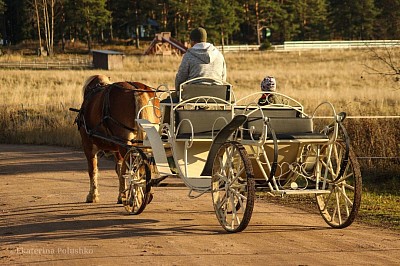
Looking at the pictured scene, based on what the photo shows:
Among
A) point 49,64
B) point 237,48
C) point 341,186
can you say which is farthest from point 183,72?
point 237,48

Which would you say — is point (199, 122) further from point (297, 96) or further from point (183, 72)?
point (297, 96)

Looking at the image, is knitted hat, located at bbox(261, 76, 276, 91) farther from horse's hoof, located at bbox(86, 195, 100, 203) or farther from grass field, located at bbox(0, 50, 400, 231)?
horse's hoof, located at bbox(86, 195, 100, 203)

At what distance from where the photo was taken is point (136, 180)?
12.1m

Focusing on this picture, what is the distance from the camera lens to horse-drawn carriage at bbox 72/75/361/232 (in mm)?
9914

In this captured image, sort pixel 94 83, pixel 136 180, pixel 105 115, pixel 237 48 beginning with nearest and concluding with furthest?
pixel 136 180
pixel 105 115
pixel 94 83
pixel 237 48

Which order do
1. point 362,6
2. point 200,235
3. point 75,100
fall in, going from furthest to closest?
point 362,6, point 75,100, point 200,235

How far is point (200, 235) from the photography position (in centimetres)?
1020

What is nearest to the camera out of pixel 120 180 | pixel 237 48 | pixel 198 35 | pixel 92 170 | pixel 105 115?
pixel 198 35

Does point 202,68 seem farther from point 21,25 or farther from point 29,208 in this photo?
point 21,25

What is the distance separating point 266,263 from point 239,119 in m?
1.80

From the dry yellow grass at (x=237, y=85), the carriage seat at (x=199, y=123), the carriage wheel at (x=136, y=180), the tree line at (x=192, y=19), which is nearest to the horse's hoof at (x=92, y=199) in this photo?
the carriage wheel at (x=136, y=180)

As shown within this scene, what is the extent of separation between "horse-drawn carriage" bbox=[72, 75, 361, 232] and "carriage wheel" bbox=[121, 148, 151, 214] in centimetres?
1

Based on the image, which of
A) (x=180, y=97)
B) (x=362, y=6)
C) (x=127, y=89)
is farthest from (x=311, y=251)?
(x=362, y=6)

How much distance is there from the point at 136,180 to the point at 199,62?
1.84 m
